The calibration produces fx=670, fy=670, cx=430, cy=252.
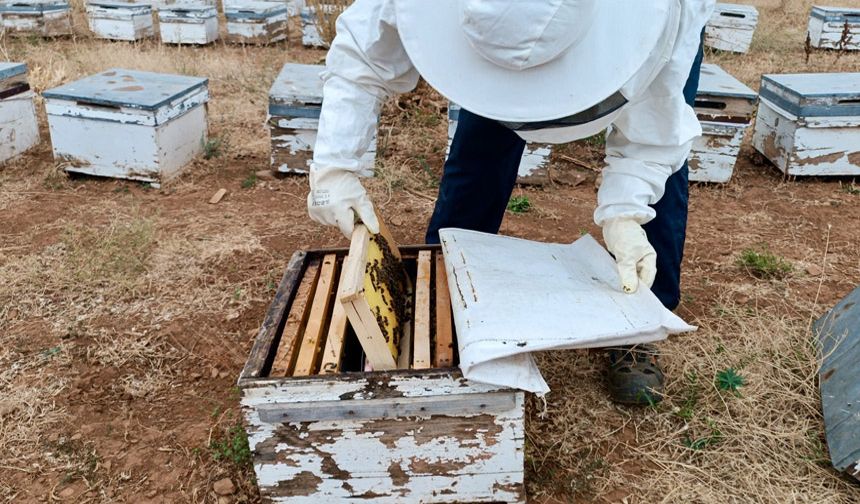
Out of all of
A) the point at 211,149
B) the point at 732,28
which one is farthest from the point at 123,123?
the point at 732,28

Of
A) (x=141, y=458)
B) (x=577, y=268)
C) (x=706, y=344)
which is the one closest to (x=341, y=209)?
(x=577, y=268)

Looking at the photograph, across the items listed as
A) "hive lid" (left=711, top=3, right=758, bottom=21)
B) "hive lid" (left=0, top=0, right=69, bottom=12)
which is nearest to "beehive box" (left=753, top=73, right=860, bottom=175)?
"hive lid" (left=711, top=3, right=758, bottom=21)

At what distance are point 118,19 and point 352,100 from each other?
20.0ft

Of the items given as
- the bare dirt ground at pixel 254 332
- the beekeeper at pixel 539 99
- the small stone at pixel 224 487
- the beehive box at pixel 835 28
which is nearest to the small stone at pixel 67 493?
the bare dirt ground at pixel 254 332

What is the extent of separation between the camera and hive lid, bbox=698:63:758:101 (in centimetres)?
336

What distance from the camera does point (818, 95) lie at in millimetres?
3342

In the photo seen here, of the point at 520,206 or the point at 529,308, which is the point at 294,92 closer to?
the point at 520,206

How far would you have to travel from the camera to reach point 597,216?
1787 millimetres

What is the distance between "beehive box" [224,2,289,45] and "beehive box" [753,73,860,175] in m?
4.73

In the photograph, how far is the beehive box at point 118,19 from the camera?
661 cm

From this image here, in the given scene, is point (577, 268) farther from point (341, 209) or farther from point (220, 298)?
point (220, 298)

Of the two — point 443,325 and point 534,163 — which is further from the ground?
point 443,325

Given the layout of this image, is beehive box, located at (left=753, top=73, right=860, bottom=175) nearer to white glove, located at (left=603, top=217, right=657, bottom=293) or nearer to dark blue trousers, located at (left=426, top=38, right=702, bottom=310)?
dark blue trousers, located at (left=426, top=38, right=702, bottom=310)

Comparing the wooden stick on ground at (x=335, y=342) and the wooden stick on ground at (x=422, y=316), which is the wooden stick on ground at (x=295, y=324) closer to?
the wooden stick on ground at (x=335, y=342)
